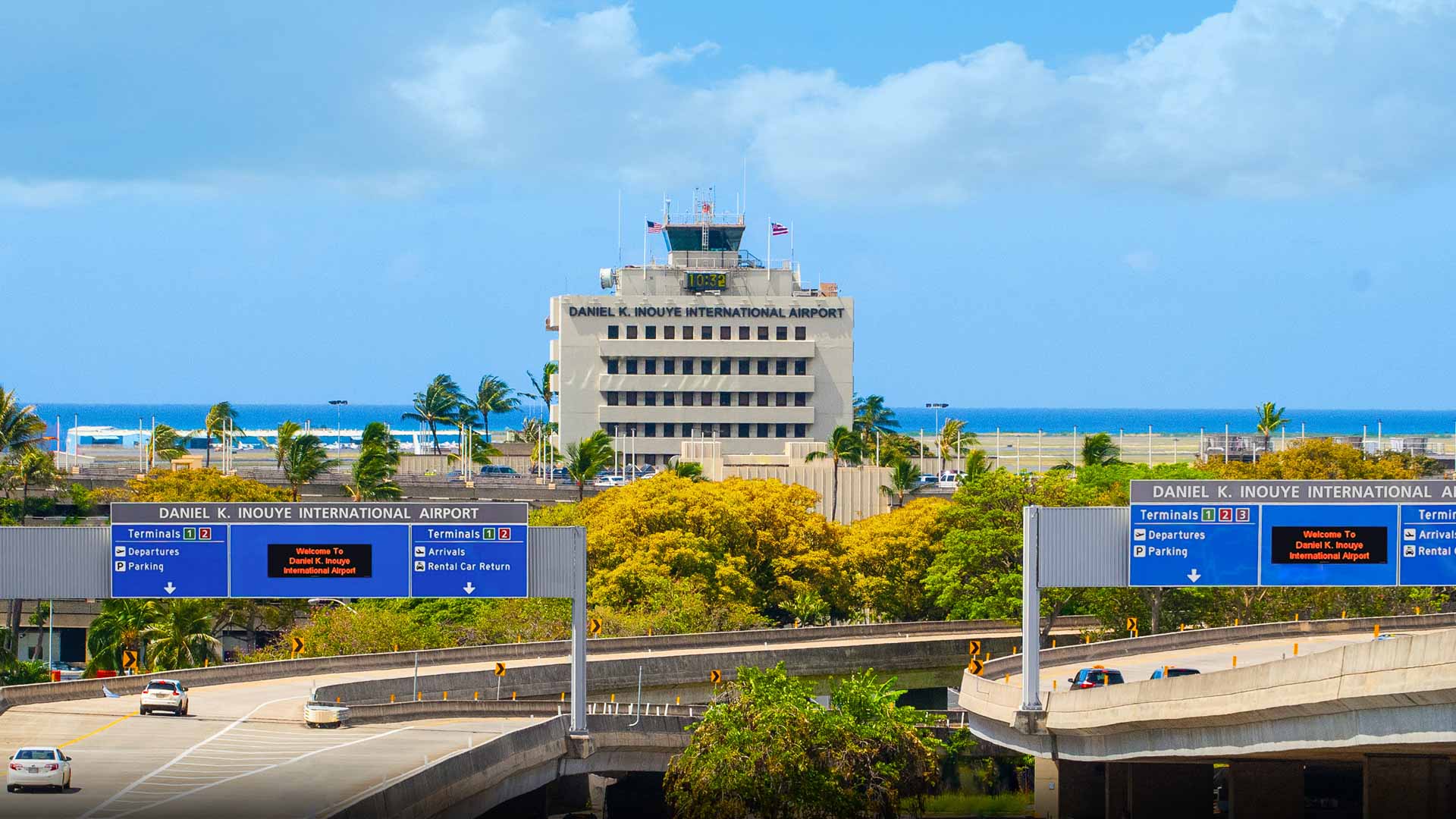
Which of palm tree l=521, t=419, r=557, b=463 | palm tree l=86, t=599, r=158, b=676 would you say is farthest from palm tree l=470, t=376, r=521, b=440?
palm tree l=86, t=599, r=158, b=676

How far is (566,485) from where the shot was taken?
127 m

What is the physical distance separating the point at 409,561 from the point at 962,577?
35169mm

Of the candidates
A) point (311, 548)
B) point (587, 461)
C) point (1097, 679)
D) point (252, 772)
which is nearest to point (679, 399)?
point (587, 461)

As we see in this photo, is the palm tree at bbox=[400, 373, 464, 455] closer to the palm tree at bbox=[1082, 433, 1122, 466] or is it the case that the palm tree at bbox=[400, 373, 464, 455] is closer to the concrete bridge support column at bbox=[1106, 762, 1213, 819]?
the palm tree at bbox=[1082, 433, 1122, 466]

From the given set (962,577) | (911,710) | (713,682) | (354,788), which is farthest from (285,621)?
(354,788)

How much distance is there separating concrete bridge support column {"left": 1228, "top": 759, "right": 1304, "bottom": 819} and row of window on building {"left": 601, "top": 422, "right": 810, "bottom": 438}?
95198 millimetres

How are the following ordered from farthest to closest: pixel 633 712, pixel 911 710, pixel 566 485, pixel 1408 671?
pixel 566 485 → pixel 633 712 → pixel 911 710 → pixel 1408 671

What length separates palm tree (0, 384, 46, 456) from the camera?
101 meters

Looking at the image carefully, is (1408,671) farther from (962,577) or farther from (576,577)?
(962,577)

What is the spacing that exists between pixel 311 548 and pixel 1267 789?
2590 cm

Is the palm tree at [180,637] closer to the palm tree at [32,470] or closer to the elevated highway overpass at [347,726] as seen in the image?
the elevated highway overpass at [347,726]

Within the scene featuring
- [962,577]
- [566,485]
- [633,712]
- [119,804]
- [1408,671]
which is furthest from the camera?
[566,485]

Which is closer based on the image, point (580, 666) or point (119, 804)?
point (119, 804)

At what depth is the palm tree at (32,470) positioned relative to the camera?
100062 mm
